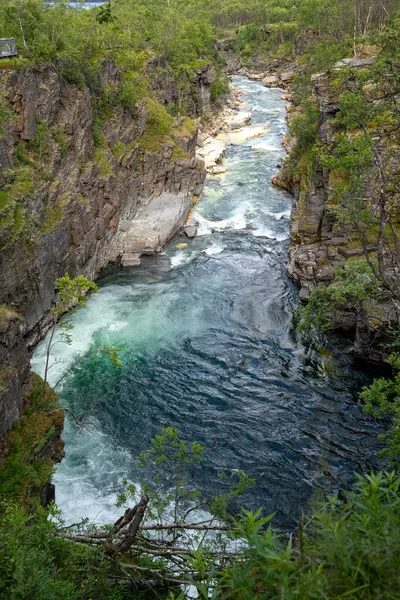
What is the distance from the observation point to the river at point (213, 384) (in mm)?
17141

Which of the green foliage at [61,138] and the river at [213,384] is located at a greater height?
the green foliage at [61,138]

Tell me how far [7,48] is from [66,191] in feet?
25.0

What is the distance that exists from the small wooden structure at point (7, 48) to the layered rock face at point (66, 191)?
1283mm

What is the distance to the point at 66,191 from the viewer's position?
88.1ft

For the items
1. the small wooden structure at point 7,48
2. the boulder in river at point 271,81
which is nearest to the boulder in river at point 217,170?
the small wooden structure at point 7,48

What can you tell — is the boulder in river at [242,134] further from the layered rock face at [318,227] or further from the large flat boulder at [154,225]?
the large flat boulder at [154,225]

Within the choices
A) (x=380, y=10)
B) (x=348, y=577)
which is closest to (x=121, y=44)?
(x=380, y=10)

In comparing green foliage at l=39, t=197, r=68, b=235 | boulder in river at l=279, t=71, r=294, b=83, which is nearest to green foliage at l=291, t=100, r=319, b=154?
green foliage at l=39, t=197, r=68, b=235

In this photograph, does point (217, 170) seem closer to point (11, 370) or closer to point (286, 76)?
point (11, 370)

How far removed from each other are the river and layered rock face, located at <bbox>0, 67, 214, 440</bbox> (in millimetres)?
2715

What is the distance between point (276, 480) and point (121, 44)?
127 feet

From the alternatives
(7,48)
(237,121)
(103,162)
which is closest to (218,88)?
(237,121)

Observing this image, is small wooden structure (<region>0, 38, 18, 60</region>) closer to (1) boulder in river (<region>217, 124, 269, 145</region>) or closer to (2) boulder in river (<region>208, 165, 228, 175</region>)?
(2) boulder in river (<region>208, 165, 228, 175</region>)

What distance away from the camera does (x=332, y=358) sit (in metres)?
22.6
